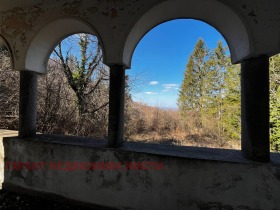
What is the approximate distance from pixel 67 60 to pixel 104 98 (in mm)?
2182

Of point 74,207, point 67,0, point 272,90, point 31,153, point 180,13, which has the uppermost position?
point 67,0

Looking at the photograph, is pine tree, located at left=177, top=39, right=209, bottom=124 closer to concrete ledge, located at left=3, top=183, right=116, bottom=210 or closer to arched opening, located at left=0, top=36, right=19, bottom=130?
arched opening, located at left=0, top=36, right=19, bottom=130

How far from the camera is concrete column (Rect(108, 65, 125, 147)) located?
260 cm

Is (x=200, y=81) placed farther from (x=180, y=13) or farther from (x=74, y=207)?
(x=74, y=207)

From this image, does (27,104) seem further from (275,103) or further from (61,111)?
(275,103)

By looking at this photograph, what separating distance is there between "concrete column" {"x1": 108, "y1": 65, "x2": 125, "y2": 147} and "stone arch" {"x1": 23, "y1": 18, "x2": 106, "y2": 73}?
884 millimetres

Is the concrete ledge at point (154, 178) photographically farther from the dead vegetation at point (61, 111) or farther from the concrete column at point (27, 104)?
the dead vegetation at point (61, 111)

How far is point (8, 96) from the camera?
5.74 meters

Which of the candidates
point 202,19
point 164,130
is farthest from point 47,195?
point 164,130

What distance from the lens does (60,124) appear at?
6.73 metres

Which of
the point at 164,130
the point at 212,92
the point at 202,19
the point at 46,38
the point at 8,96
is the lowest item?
the point at 164,130

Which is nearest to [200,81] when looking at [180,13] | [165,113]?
[165,113]

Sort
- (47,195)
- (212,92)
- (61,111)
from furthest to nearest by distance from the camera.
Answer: (212,92) < (61,111) < (47,195)

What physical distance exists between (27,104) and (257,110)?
3.45 metres
